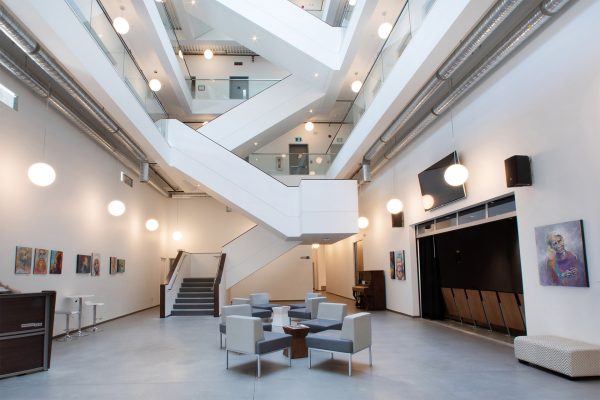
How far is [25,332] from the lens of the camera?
5.82 m

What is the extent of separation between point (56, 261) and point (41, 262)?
1.86ft

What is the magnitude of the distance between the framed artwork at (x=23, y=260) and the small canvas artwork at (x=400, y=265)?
905 centimetres

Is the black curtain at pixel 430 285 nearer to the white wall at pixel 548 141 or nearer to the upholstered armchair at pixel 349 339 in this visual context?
the white wall at pixel 548 141

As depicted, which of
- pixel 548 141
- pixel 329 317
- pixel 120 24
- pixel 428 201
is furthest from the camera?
pixel 428 201

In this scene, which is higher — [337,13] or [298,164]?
[337,13]

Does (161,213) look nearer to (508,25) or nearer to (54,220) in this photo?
(54,220)

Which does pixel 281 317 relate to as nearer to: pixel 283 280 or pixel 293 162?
pixel 293 162

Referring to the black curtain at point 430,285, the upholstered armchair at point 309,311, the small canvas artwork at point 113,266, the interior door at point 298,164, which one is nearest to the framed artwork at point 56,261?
the small canvas artwork at point 113,266

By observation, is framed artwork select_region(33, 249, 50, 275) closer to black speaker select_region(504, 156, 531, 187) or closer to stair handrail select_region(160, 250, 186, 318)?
stair handrail select_region(160, 250, 186, 318)

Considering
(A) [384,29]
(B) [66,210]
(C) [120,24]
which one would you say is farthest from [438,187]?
(B) [66,210]

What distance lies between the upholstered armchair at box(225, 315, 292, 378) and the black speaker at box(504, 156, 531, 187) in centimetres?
418

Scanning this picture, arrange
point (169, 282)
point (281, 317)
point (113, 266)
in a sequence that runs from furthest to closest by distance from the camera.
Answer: point (169, 282) < point (113, 266) < point (281, 317)

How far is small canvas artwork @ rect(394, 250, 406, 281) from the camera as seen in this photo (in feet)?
39.2

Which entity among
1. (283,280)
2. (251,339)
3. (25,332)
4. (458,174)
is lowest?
(251,339)
